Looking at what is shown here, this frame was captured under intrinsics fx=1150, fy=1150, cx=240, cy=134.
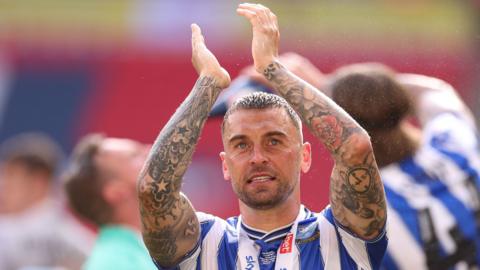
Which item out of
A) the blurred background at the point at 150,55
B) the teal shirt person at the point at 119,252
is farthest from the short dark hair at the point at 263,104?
the blurred background at the point at 150,55

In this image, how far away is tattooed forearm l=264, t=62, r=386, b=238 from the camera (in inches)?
179

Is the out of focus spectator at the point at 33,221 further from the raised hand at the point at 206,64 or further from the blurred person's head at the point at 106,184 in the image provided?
the raised hand at the point at 206,64

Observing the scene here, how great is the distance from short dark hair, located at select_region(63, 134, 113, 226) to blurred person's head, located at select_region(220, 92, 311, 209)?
1.92m

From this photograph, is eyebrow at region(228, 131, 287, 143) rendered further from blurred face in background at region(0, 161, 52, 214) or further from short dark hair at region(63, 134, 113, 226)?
blurred face in background at region(0, 161, 52, 214)

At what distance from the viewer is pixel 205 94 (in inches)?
188

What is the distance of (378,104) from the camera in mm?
5547

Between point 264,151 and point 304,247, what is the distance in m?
0.43

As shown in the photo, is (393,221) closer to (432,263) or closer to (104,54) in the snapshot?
(432,263)

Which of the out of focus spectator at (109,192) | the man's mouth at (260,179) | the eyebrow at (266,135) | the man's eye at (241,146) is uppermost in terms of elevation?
the eyebrow at (266,135)

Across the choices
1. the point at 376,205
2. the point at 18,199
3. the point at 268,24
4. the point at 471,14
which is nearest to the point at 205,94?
the point at 268,24

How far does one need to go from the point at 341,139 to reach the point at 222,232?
2.26 feet

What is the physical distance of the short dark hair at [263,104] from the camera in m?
4.83

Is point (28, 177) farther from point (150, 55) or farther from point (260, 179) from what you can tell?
point (260, 179)

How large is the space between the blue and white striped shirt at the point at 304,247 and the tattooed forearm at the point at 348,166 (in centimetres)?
9
